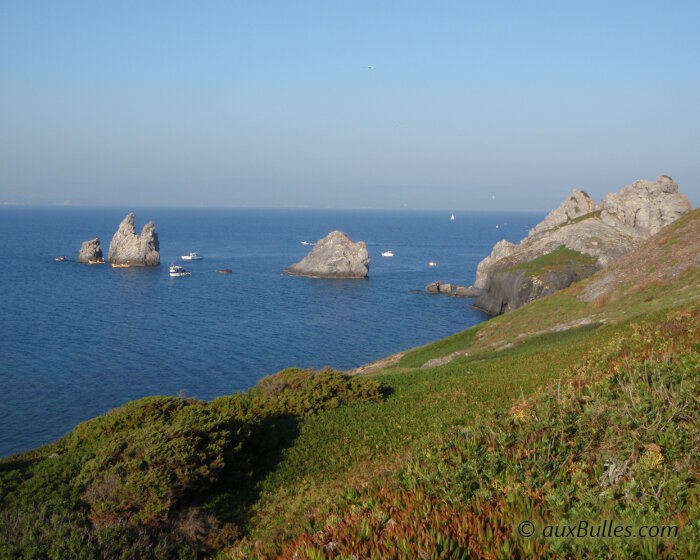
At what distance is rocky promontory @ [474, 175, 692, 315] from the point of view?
8669 cm

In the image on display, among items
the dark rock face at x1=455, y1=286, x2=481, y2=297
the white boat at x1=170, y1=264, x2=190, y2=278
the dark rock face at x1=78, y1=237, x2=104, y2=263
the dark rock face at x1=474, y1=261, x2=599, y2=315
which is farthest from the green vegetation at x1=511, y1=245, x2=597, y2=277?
the dark rock face at x1=78, y1=237, x2=104, y2=263

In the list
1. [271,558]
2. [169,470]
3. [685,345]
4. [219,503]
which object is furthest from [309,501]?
[685,345]

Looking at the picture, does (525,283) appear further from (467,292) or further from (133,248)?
(133,248)

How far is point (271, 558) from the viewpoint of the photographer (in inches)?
363

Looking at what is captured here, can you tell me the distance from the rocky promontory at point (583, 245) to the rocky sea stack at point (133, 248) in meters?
86.9

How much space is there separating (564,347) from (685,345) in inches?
477

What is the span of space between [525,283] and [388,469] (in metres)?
76.4

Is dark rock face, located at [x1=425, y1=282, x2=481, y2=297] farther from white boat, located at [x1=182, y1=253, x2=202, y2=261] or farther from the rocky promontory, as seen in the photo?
white boat, located at [x1=182, y1=253, x2=202, y2=261]

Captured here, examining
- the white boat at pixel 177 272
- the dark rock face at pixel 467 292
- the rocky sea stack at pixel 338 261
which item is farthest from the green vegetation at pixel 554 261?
the white boat at pixel 177 272

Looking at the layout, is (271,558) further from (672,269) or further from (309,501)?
(672,269)

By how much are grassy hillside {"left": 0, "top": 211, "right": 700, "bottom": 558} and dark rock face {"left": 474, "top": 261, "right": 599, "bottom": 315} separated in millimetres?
59276

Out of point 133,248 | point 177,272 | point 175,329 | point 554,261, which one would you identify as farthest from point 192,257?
point 554,261

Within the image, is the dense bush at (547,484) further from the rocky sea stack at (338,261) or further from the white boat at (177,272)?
the white boat at (177,272)

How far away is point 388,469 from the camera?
1399cm
